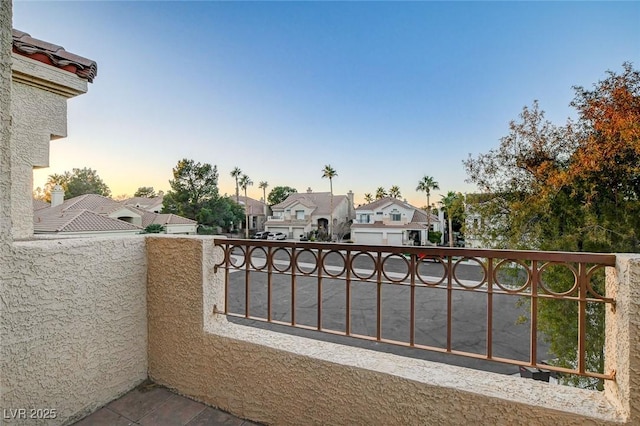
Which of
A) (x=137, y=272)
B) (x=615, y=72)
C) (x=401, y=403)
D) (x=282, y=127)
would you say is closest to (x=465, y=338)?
(x=615, y=72)

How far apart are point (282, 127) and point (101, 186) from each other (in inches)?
1503

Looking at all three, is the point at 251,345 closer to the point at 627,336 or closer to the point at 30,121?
the point at 627,336

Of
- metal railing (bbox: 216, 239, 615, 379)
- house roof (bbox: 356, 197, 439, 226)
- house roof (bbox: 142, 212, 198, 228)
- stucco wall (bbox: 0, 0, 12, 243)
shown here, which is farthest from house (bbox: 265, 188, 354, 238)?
stucco wall (bbox: 0, 0, 12, 243)

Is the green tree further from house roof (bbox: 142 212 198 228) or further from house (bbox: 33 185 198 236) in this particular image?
house roof (bbox: 142 212 198 228)

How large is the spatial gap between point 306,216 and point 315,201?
3.24m

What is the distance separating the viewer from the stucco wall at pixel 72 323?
6.01 feet

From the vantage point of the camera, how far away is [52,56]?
2885mm

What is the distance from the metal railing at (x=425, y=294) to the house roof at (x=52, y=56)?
2572 mm

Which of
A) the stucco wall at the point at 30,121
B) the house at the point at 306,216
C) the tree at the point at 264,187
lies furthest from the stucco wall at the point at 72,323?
the tree at the point at 264,187

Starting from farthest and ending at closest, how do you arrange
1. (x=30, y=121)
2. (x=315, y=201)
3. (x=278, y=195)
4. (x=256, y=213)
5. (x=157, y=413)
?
(x=278, y=195)
(x=256, y=213)
(x=315, y=201)
(x=30, y=121)
(x=157, y=413)

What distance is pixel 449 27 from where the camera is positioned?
806cm

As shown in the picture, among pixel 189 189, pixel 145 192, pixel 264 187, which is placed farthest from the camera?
pixel 264 187

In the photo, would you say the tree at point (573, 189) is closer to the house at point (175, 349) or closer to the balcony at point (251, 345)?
the balcony at point (251, 345)

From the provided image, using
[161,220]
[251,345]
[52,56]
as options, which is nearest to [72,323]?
[251,345]
